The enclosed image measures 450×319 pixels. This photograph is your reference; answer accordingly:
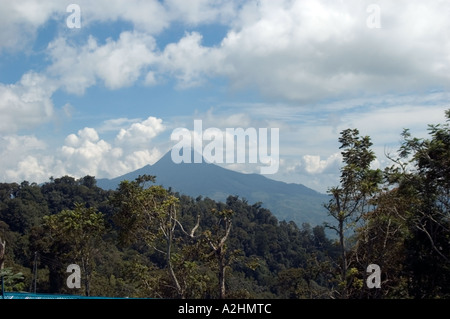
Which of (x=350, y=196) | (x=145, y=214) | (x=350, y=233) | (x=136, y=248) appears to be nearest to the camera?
(x=350, y=196)

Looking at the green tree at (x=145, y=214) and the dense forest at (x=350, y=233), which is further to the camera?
the green tree at (x=145, y=214)

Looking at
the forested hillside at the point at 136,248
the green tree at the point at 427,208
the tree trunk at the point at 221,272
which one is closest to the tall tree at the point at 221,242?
the tree trunk at the point at 221,272

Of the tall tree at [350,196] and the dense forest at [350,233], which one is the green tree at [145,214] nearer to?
the dense forest at [350,233]

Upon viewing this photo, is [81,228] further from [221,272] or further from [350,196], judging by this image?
[350,196]

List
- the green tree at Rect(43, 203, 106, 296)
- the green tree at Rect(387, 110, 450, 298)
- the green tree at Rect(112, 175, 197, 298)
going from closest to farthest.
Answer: the green tree at Rect(387, 110, 450, 298) → the green tree at Rect(112, 175, 197, 298) → the green tree at Rect(43, 203, 106, 296)

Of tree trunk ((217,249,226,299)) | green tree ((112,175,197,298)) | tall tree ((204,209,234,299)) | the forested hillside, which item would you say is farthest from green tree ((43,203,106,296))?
tree trunk ((217,249,226,299))

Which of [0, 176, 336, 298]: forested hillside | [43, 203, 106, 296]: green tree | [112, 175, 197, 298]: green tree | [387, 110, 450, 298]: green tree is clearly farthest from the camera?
[43, 203, 106, 296]: green tree

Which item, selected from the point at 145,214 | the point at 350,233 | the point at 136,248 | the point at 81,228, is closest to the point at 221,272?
the point at 145,214

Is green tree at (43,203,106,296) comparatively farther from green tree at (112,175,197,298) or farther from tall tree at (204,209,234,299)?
tall tree at (204,209,234,299)

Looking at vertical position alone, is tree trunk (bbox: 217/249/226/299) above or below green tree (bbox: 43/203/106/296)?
below

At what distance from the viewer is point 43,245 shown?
28.8 metres
